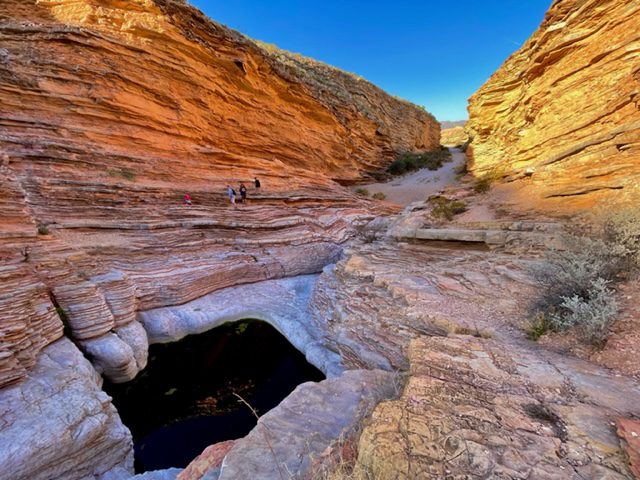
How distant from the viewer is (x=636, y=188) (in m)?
5.13

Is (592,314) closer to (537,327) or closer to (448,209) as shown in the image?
(537,327)

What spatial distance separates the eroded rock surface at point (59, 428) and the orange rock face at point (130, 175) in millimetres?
474

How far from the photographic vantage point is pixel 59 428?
406 centimetres

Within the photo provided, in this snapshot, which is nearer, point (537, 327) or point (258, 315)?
point (537, 327)

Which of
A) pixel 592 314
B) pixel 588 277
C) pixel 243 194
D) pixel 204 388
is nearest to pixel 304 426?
pixel 592 314

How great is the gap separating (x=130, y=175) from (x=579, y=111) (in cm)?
1388

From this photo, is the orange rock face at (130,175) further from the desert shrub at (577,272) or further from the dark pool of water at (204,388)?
the desert shrub at (577,272)

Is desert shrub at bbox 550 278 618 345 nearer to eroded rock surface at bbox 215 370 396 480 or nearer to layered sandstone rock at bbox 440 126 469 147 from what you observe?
eroded rock surface at bbox 215 370 396 480

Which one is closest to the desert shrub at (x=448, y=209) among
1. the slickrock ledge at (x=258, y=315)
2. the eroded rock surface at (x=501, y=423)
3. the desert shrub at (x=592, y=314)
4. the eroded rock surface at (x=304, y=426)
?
the slickrock ledge at (x=258, y=315)

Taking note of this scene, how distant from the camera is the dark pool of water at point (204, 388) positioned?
5.49 metres

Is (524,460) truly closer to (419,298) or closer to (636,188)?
Answer: (419,298)

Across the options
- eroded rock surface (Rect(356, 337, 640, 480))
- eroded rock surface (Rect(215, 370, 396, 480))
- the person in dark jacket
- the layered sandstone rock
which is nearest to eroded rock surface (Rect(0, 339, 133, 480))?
eroded rock surface (Rect(215, 370, 396, 480))

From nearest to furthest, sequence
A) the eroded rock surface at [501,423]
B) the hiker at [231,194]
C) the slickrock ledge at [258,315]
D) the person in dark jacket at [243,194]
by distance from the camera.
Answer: the eroded rock surface at [501,423] → the slickrock ledge at [258,315] → the hiker at [231,194] → the person in dark jacket at [243,194]

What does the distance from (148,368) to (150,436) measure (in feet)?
5.98
